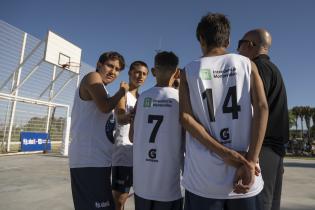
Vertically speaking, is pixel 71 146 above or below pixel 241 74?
below

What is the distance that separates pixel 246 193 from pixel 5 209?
12.9ft

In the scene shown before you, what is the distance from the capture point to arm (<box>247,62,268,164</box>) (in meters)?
1.70

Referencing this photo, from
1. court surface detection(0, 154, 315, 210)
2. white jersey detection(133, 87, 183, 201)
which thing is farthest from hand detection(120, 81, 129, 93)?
court surface detection(0, 154, 315, 210)

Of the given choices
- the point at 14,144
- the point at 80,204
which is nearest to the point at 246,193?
the point at 80,204

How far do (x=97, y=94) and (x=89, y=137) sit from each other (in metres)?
Result: 0.41

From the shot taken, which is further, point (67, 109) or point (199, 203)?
point (67, 109)

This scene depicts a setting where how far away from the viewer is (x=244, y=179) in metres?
1.64

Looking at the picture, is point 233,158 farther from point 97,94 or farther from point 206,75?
point 97,94

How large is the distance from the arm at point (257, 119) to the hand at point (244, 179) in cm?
6

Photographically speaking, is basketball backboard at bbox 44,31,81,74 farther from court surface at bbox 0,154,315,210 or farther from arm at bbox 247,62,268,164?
arm at bbox 247,62,268,164

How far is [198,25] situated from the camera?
1968 mm

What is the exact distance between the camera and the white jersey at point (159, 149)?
221cm

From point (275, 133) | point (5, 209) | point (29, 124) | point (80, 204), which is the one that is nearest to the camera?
point (275, 133)

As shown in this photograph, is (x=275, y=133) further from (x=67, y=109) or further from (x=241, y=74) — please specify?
(x=67, y=109)
